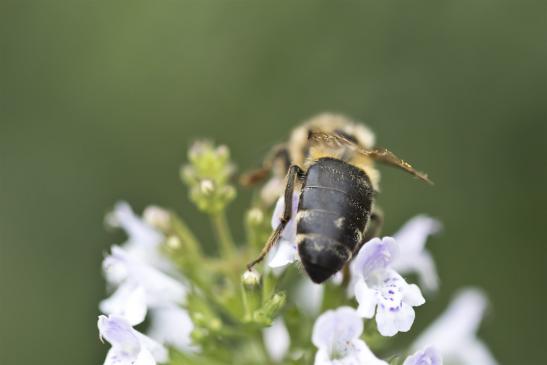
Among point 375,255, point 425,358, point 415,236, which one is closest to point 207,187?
point 375,255

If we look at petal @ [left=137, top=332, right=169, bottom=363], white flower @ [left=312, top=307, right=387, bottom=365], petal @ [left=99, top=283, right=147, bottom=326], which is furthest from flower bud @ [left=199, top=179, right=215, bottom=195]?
white flower @ [left=312, top=307, right=387, bottom=365]

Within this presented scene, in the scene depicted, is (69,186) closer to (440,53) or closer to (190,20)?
(190,20)

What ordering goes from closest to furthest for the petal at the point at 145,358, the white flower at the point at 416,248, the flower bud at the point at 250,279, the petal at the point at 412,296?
A: the petal at the point at 412,296 < the petal at the point at 145,358 < the flower bud at the point at 250,279 < the white flower at the point at 416,248

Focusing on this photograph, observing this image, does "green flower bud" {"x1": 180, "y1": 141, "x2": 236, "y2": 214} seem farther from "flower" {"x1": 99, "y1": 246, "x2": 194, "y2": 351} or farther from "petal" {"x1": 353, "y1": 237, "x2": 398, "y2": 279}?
"petal" {"x1": 353, "y1": 237, "x2": 398, "y2": 279}

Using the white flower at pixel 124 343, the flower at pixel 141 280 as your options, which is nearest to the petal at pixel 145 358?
the white flower at pixel 124 343

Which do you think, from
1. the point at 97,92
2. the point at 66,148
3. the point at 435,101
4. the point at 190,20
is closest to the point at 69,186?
the point at 66,148

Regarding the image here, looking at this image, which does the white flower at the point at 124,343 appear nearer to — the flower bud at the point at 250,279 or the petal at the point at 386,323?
the flower bud at the point at 250,279

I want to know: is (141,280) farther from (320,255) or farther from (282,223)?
(320,255)
